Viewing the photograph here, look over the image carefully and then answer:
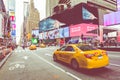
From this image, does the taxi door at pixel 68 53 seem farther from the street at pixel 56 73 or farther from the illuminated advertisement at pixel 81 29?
the illuminated advertisement at pixel 81 29

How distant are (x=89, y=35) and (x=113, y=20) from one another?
44.0 feet

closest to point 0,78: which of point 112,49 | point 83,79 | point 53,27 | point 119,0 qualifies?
point 83,79

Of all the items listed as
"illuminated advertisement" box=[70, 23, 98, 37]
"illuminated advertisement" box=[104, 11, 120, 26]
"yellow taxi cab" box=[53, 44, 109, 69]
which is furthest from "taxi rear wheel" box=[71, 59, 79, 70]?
"illuminated advertisement" box=[70, 23, 98, 37]

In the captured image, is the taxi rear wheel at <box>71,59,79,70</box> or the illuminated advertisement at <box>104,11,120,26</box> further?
the illuminated advertisement at <box>104,11,120,26</box>

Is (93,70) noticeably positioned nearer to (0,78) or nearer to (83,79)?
Result: (83,79)

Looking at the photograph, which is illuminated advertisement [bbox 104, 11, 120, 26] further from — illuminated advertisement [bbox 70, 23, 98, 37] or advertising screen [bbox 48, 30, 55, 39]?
advertising screen [bbox 48, 30, 55, 39]

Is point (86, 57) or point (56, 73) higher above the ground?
point (86, 57)

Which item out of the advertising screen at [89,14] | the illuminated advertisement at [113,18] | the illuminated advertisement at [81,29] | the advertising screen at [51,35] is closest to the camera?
the illuminated advertisement at [113,18]

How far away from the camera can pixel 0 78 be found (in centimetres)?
888

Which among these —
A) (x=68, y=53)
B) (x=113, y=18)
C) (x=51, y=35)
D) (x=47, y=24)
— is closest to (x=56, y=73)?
(x=68, y=53)

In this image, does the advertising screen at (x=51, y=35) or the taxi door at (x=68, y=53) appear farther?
the advertising screen at (x=51, y=35)

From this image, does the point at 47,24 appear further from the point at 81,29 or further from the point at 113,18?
the point at 113,18

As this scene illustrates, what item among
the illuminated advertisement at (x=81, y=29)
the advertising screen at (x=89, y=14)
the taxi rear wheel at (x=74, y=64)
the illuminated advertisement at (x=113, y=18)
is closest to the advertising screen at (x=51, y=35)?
the illuminated advertisement at (x=81, y=29)

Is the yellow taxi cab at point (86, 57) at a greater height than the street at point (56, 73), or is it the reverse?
the yellow taxi cab at point (86, 57)
